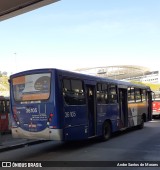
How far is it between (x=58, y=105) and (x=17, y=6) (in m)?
3.64

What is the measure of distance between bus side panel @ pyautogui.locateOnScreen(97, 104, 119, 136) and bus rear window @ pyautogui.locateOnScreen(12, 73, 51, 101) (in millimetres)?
3218

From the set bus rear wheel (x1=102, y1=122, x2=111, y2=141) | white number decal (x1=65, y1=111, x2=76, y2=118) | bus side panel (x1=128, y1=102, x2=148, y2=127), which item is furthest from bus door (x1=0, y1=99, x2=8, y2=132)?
white number decal (x1=65, y1=111, x2=76, y2=118)

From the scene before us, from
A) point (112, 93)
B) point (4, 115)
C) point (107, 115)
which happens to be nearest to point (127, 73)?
point (4, 115)

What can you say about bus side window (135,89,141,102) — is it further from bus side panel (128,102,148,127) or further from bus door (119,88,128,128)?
bus door (119,88,128,128)

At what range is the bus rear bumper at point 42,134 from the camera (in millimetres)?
11367

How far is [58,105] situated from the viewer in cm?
1165

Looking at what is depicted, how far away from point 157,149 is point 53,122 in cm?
374

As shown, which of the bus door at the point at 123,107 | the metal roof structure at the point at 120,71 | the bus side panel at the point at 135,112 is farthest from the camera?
the metal roof structure at the point at 120,71

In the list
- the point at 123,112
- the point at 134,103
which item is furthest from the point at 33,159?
the point at 134,103

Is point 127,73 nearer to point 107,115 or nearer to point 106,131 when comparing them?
point 107,115

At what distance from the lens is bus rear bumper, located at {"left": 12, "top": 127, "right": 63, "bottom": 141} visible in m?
11.4

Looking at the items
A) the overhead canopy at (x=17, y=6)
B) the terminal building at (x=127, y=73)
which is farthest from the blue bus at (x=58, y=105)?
the terminal building at (x=127, y=73)

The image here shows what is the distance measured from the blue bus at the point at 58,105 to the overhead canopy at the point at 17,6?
2.44m

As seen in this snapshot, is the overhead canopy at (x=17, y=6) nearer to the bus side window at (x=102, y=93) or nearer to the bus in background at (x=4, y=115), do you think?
the bus side window at (x=102, y=93)
